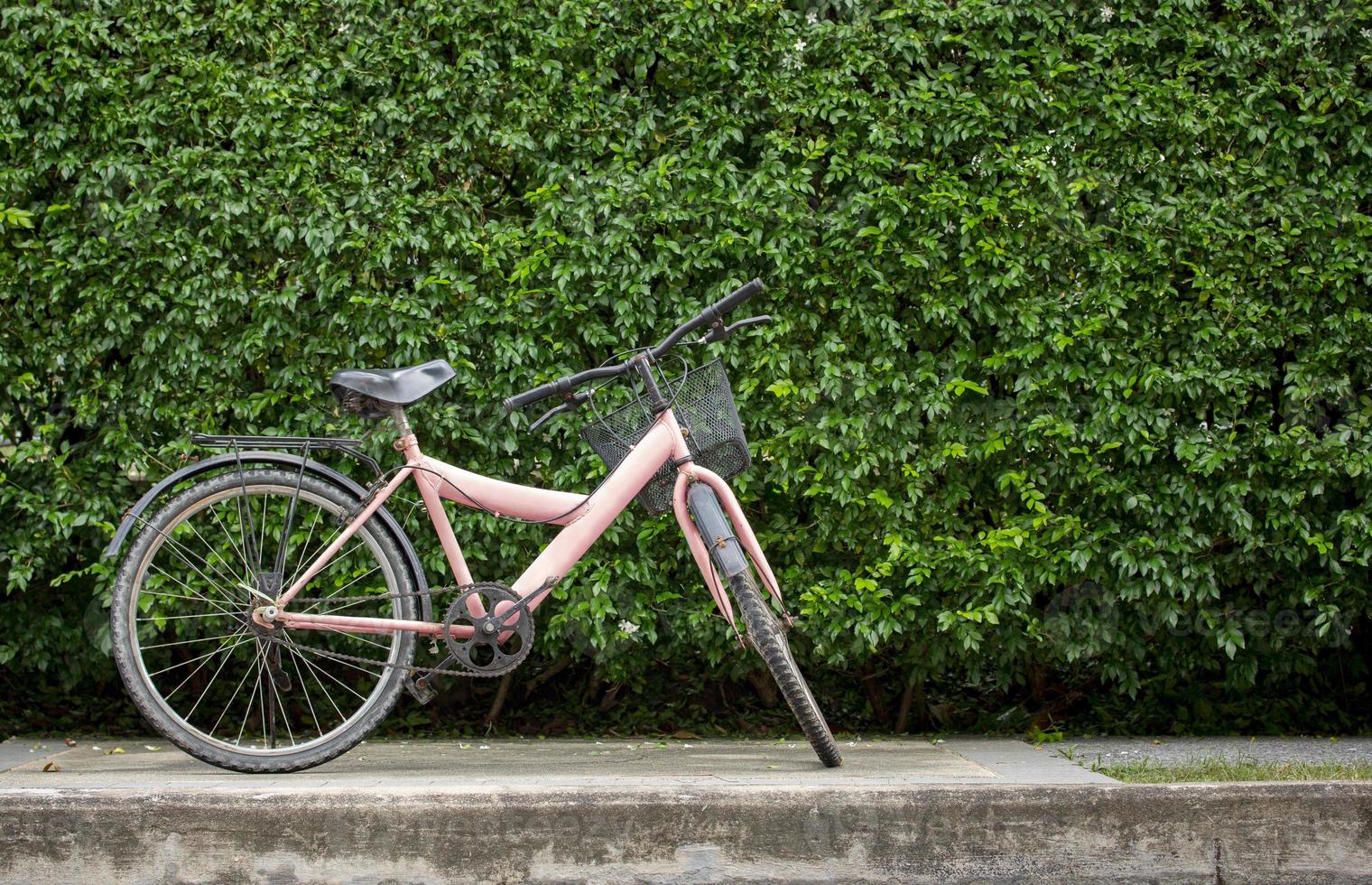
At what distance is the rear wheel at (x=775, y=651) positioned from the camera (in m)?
4.04

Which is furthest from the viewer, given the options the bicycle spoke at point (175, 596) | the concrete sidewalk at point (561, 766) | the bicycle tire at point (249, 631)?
the bicycle spoke at point (175, 596)

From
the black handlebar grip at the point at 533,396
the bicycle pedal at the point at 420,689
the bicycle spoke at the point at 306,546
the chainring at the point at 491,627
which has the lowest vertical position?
the bicycle pedal at the point at 420,689

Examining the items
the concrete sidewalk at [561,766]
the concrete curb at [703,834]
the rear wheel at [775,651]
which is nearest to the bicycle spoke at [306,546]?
the concrete sidewalk at [561,766]

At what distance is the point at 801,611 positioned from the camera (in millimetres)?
4789

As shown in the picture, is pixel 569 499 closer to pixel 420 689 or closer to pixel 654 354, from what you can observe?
pixel 654 354

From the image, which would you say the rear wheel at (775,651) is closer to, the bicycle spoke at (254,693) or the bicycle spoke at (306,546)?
the bicycle spoke at (306,546)

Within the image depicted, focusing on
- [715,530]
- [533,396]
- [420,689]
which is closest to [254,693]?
[420,689]

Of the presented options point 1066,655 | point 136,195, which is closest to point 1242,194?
point 1066,655

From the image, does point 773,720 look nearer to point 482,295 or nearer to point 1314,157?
point 482,295

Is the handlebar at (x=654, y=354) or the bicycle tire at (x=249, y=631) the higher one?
the handlebar at (x=654, y=354)

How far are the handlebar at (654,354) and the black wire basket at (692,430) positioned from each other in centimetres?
13

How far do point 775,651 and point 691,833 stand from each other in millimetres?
675

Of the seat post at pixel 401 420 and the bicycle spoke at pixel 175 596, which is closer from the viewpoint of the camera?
the seat post at pixel 401 420

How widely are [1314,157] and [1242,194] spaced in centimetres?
31
